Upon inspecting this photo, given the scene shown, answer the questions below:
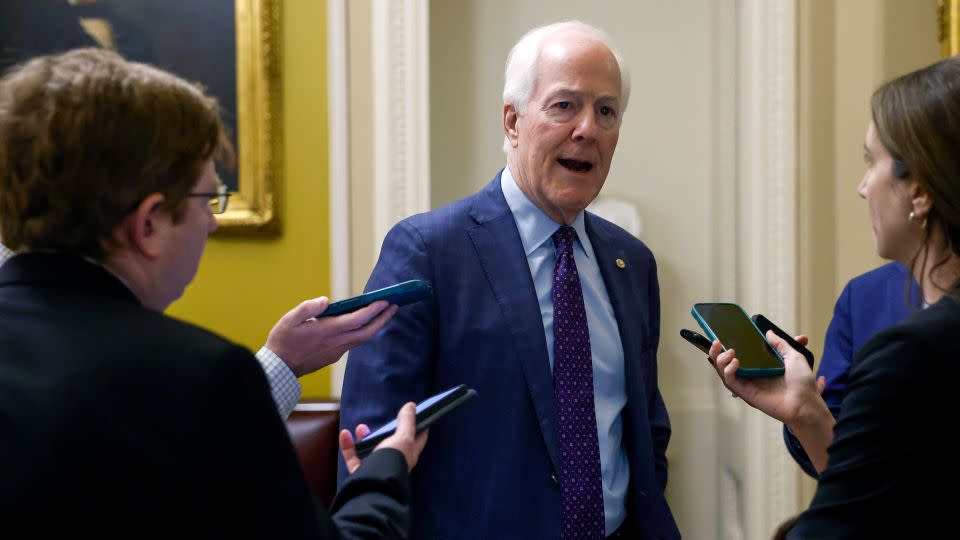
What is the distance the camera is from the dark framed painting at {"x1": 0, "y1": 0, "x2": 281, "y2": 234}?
11.5ft

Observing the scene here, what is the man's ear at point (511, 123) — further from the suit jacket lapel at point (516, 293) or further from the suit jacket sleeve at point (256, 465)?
the suit jacket sleeve at point (256, 465)

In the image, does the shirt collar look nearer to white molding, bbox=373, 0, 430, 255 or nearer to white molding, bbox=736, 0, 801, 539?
white molding, bbox=373, 0, 430, 255

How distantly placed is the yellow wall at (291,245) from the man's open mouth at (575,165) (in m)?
1.45

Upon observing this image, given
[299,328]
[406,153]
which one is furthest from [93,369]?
[406,153]

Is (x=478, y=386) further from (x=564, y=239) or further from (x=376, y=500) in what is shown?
(x=376, y=500)

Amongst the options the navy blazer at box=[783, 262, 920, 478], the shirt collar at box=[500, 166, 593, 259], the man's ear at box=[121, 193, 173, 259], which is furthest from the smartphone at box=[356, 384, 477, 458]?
the navy blazer at box=[783, 262, 920, 478]

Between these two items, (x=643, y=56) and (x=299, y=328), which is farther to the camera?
(x=643, y=56)

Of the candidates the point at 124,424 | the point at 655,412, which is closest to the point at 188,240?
the point at 124,424

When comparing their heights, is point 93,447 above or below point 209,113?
below

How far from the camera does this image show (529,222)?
2238 mm

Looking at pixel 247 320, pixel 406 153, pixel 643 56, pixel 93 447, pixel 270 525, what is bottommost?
pixel 247 320

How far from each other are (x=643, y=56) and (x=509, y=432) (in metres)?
2.32

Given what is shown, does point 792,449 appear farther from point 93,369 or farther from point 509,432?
point 93,369

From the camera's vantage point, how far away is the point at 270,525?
109 centimetres
